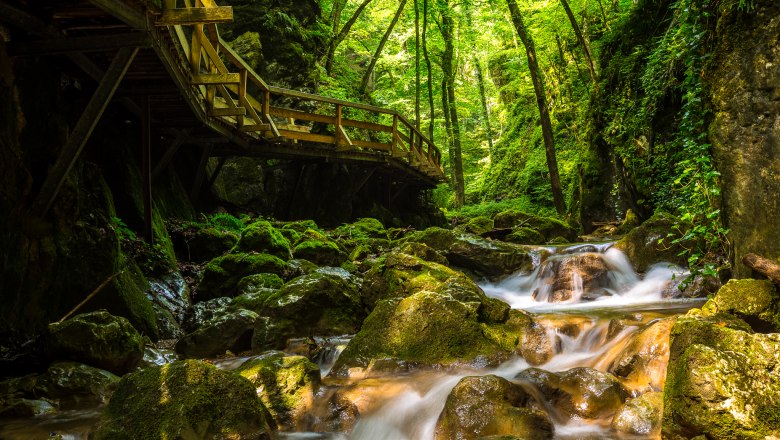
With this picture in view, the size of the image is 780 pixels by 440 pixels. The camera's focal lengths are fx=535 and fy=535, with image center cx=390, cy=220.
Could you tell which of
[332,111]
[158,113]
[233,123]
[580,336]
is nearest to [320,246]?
[233,123]

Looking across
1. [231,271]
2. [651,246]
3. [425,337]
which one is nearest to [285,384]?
[425,337]

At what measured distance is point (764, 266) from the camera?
4.66 metres

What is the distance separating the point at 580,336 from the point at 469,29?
20871 mm

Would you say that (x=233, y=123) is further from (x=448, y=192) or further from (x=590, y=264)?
(x=448, y=192)

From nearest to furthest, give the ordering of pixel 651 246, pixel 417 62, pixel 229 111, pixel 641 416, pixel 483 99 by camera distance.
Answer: pixel 641 416
pixel 651 246
pixel 229 111
pixel 417 62
pixel 483 99

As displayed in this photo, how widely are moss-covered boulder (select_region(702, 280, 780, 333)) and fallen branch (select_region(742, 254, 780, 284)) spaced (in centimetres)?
11

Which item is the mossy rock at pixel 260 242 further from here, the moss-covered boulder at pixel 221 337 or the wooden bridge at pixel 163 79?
the moss-covered boulder at pixel 221 337

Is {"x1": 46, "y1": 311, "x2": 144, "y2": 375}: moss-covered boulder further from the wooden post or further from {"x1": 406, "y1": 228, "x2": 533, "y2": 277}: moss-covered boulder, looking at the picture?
{"x1": 406, "y1": 228, "x2": 533, "y2": 277}: moss-covered boulder

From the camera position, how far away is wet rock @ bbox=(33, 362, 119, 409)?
195 inches

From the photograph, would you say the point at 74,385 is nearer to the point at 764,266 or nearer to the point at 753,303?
the point at 753,303

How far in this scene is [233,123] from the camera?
37.0 feet

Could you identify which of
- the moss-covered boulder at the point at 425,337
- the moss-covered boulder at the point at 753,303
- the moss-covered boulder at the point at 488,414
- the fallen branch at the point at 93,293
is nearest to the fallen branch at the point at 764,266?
the moss-covered boulder at the point at 753,303

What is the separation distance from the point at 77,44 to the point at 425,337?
4.82 metres

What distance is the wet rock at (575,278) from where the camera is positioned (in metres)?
9.12
